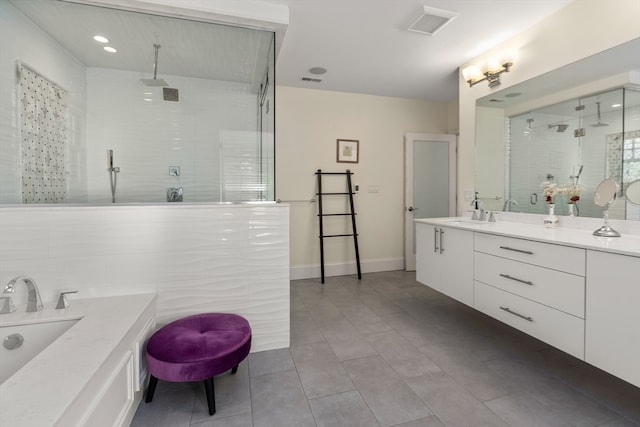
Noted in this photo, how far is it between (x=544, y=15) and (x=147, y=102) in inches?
129

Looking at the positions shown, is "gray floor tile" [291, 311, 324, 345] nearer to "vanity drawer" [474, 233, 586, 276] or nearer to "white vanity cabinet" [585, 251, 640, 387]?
"vanity drawer" [474, 233, 586, 276]

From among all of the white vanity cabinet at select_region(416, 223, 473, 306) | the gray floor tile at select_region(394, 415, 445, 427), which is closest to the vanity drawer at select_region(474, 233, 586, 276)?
the white vanity cabinet at select_region(416, 223, 473, 306)

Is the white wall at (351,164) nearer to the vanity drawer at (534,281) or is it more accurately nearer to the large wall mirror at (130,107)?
the large wall mirror at (130,107)

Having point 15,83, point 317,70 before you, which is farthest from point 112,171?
point 317,70

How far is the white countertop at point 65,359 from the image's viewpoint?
85 centimetres

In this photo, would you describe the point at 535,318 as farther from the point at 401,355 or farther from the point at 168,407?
the point at 168,407

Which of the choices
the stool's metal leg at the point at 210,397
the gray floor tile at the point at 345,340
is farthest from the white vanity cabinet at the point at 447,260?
the stool's metal leg at the point at 210,397

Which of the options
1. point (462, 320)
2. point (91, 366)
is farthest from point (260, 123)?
point (462, 320)

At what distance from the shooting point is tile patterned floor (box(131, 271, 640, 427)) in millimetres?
1470

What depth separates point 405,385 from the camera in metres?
1.73

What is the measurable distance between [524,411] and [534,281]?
0.68 meters

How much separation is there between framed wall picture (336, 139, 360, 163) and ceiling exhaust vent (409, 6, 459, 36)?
175cm

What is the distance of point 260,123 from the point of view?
2504mm

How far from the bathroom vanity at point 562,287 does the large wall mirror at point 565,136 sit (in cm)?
35
